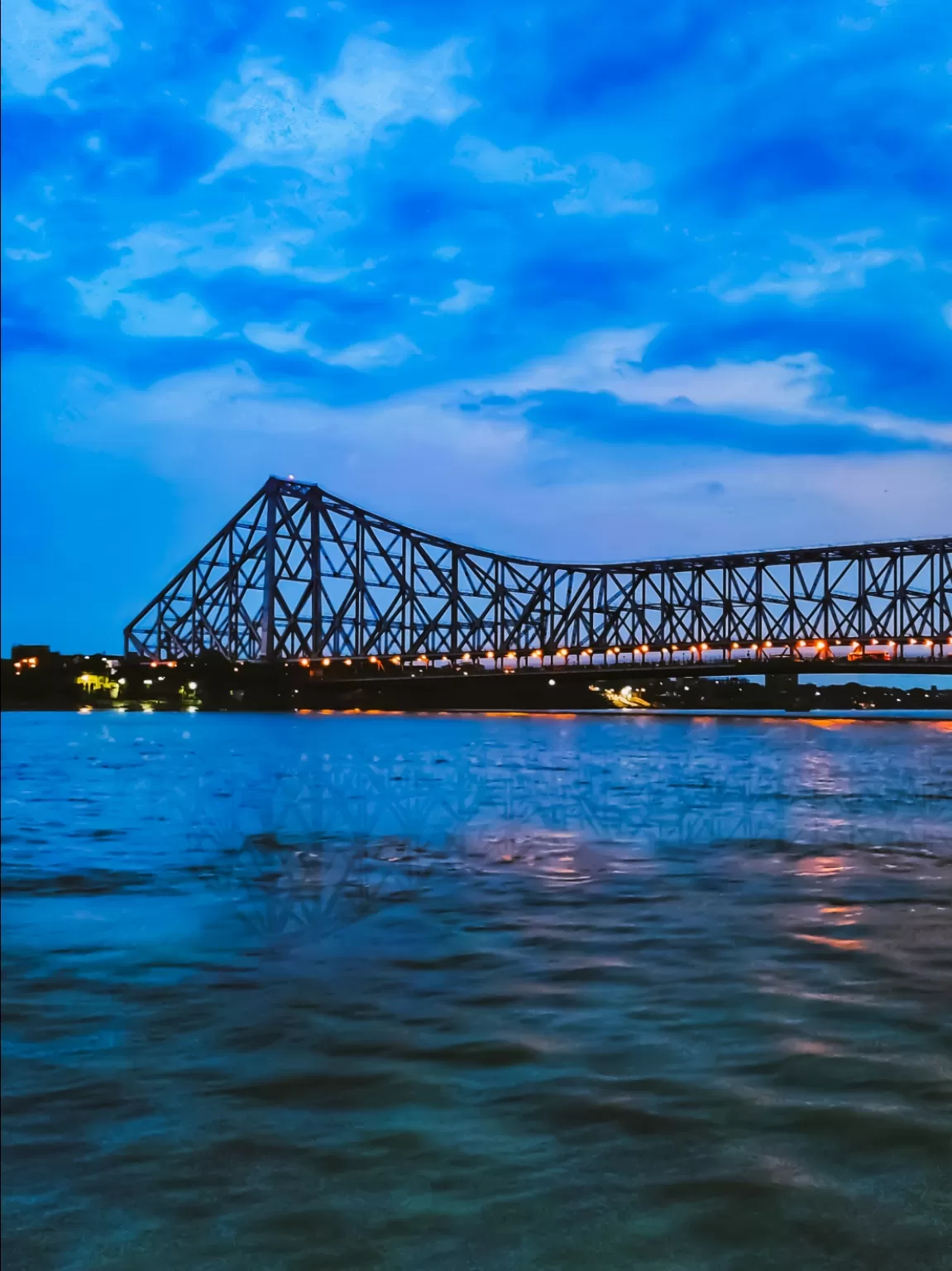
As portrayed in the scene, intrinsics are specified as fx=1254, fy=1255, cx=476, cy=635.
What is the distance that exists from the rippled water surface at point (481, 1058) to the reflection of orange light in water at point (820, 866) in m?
0.09

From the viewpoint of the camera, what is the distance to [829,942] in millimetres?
10125

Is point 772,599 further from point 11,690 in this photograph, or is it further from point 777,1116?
point 777,1116

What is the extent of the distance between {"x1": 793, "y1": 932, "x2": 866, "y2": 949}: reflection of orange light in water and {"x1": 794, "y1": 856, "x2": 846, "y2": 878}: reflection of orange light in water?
12.9 feet

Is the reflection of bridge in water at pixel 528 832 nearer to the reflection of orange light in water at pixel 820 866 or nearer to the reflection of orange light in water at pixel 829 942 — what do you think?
the reflection of orange light in water at pixel 820 866

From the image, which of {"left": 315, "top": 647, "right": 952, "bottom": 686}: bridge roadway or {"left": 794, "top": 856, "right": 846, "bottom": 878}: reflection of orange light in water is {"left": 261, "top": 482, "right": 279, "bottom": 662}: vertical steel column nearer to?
{"left": 315, "top": 647, "right": 952, "bottom": 686}: bridge roadway

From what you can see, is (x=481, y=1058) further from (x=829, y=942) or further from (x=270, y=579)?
(x=270, y=579)

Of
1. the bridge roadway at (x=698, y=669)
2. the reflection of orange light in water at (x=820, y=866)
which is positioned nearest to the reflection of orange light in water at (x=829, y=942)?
the reflection of orange light in water at (x=820, y=866)

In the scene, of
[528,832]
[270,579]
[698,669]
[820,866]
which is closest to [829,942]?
[820,866]

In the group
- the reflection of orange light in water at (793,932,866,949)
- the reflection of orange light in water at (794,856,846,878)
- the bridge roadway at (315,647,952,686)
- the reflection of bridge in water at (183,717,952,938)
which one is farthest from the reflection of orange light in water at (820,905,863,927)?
the bridge roadway at (315,647,952,686)

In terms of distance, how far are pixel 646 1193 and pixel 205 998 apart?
418 cm

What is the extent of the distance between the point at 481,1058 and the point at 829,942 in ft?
14.0

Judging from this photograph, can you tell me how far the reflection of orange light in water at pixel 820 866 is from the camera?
1448 centimetres

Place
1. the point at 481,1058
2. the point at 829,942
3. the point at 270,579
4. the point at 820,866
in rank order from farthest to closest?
the point at 270,579
the point at 820,866
the point at 829,942
the point at 481,1058

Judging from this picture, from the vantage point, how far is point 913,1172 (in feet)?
17.1
